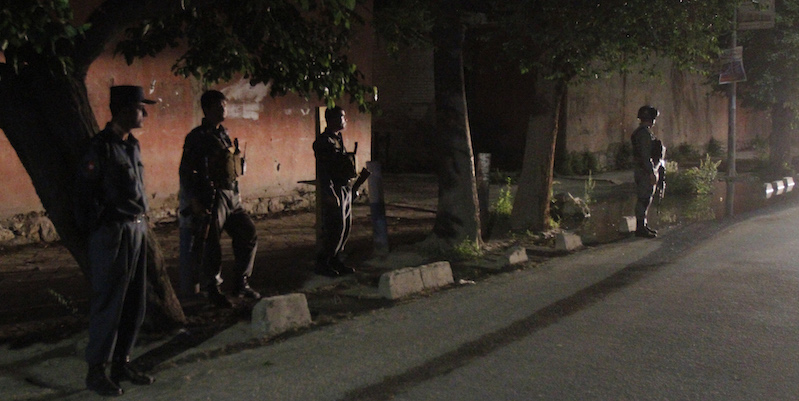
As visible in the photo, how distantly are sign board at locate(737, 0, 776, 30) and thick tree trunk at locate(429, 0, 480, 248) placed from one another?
10.1 m

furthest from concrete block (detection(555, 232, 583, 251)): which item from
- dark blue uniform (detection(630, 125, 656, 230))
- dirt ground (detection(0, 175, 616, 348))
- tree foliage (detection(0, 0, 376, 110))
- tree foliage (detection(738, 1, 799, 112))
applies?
tree foliage (detection(738, 1, 799, 112))

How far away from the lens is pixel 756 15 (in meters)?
16.7

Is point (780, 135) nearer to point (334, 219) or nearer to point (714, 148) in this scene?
point (714, 148)

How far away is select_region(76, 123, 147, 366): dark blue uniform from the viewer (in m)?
4.38

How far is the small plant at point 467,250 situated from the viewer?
29.8 ft

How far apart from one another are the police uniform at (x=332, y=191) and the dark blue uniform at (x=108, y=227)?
3.22 meters

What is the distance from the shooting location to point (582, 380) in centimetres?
480

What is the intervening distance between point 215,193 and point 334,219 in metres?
1.71

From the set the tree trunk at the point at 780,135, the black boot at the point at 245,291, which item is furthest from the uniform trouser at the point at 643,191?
the tree trunk at the point at 780,135

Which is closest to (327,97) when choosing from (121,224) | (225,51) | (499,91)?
(225,51)

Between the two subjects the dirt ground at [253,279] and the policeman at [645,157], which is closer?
the dirt ground at [253,279]

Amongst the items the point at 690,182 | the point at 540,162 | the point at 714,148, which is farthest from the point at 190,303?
the point at 714,148

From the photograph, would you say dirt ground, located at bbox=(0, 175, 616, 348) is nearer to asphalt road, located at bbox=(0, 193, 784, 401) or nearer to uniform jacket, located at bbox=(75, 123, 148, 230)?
asphalt road, located at bbox=(0, 193, 784, 401)

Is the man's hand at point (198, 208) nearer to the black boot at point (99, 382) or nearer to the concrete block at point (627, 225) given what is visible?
the black boot at point (99, 382)
